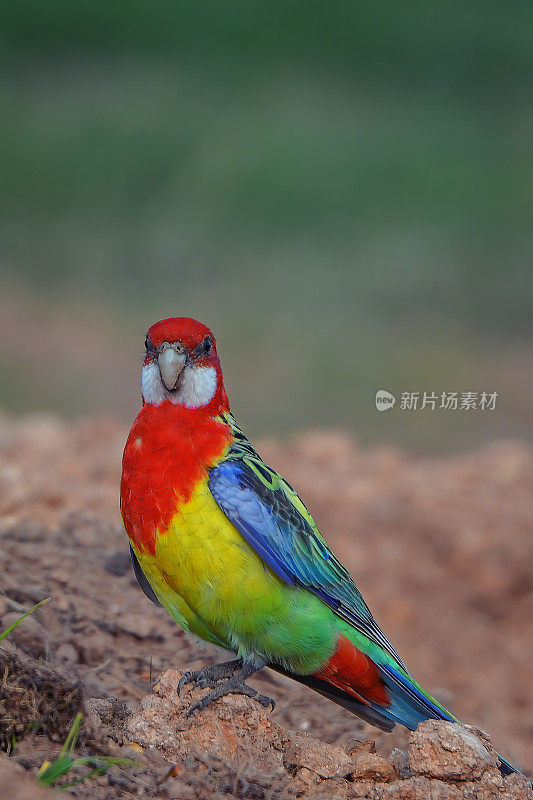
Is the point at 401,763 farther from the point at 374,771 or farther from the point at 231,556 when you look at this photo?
the point at 231,556

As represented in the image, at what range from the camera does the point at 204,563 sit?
276cm

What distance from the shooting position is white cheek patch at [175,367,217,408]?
303 cm

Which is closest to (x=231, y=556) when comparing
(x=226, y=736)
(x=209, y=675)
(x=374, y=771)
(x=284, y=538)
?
(x=284, y=538)

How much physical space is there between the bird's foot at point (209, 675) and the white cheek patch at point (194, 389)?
0.90 metres

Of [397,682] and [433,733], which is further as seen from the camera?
[397,682]

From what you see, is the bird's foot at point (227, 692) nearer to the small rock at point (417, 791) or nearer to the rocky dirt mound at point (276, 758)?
the rocky dirt mound at point (276, 758)

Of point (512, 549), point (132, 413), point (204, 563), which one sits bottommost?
point (204, 563)

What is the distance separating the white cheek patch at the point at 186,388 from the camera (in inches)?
119

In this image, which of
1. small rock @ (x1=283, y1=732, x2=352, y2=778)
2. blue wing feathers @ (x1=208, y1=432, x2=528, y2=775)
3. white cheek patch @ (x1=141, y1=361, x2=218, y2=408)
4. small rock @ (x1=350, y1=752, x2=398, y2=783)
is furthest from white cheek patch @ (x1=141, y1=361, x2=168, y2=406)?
small rock @ (x1=350, y1=752, x2=398, y2=783)

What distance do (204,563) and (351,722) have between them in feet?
4.14

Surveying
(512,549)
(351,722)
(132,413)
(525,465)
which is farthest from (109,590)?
(525,465)

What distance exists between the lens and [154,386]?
120 inches

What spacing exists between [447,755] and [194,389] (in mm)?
1431

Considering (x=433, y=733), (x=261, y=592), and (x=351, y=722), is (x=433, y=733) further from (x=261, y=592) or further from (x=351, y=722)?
(x=351, y=722)
